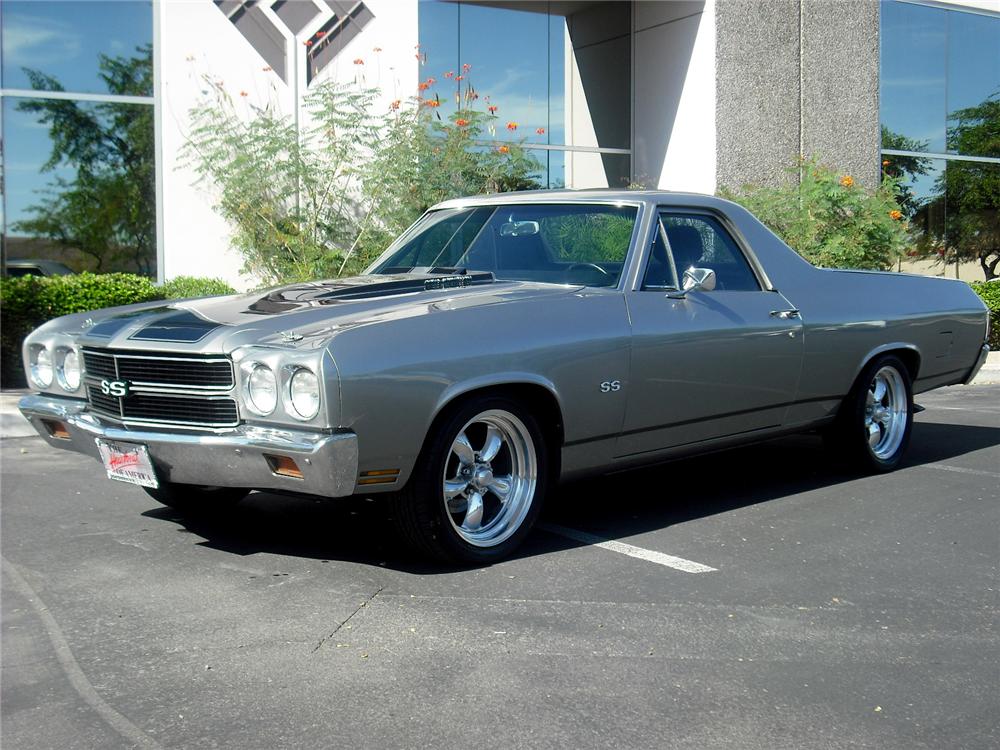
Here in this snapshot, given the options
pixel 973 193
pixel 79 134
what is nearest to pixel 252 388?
pixel 79 134

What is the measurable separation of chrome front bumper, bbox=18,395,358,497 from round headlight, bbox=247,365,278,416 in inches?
3.3

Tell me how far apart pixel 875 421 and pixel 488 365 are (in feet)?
10.9

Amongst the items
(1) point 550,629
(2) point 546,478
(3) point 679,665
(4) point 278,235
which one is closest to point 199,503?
(2) point 546,478

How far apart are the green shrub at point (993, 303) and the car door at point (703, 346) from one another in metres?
10.2

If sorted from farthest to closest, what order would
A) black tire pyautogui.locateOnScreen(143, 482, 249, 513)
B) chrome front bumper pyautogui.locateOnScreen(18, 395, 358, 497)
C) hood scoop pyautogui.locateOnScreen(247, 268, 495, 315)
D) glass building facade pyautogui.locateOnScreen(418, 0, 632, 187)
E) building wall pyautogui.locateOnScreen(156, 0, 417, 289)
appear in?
glass building facade pyautogui.locateOnScreen(418, 0, 632, 187), building wall pyautogui.locateOnScreen(156, 0, 417, 289), black tire pyautogui.locateOnScreen(143, 482, 249, 513), hood scoop pyautogui.locateOnScreen(247, 268, 495, 315), chrome front bumper pyautogui.locateOnScreen(18, 395, 358, 497)

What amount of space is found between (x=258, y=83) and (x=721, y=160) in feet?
20.1

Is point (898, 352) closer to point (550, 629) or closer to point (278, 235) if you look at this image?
point (550, 629)

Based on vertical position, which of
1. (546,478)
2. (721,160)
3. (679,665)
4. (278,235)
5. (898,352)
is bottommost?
(679,665)

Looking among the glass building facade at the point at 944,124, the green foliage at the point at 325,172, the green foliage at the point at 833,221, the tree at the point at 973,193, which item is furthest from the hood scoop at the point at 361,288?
the tree at the point at 973,193

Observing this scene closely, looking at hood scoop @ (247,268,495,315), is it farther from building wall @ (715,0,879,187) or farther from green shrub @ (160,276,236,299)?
building wall @ (715,0,879,187)

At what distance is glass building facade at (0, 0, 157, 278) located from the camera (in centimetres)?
1196

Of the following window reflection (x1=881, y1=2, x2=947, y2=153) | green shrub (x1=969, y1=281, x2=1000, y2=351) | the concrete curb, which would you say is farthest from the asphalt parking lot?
window reflection (x1=881, y1=2, x2=947, y2=153)

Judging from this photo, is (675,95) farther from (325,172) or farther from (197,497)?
(197,497)

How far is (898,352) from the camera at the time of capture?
712cm
